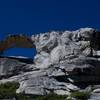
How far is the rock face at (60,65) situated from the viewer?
41.4m

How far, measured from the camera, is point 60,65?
45031mm

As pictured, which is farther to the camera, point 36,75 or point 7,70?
point 7,70

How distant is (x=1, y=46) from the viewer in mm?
58188

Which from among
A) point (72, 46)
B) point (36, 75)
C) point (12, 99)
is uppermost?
point (72, 46)

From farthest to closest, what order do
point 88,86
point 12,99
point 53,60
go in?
point 53,60 → point 88,86 → point 12,99

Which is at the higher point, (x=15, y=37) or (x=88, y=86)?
(x=15, y=37)

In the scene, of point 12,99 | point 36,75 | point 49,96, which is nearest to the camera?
point 12,99

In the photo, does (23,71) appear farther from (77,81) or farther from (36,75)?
(77,81)

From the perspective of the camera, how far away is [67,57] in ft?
157

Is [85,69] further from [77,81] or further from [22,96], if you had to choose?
[22,96]

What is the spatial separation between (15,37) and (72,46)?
10.5 m

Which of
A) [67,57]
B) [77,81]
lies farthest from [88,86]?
[67,57]

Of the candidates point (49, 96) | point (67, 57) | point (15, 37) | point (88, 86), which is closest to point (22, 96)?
point (49, 96)

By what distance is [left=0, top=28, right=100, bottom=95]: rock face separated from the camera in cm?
4141
